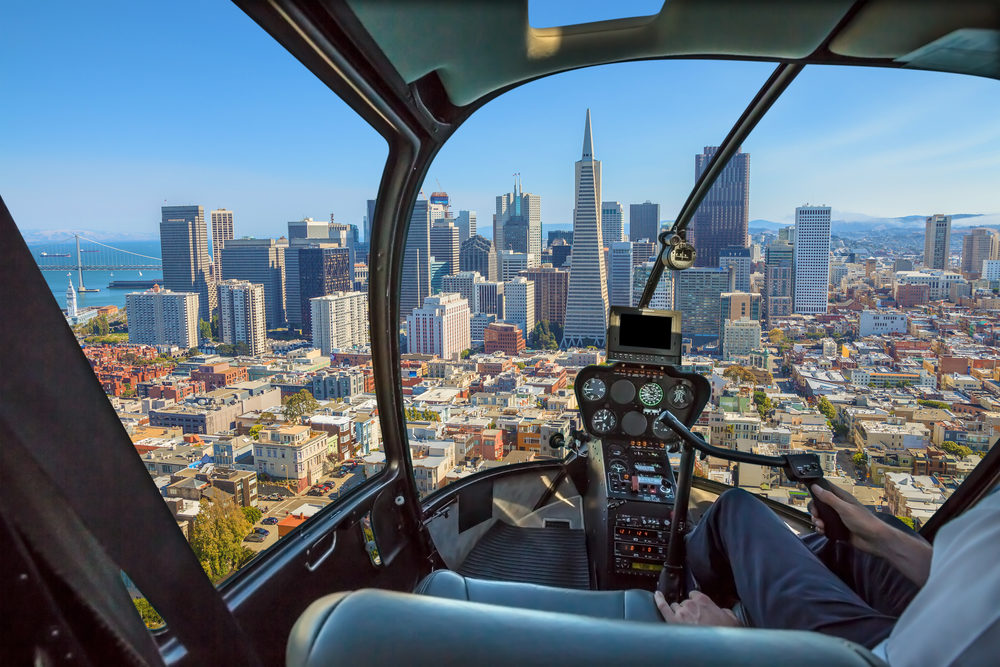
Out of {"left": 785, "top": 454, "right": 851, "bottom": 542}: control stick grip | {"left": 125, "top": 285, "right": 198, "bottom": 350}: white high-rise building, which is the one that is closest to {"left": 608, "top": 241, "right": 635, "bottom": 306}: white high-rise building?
{"left": 785, "top": 454, "right": 851, "bottom": 542}: control stick grip

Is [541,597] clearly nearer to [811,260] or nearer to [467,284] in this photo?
[467,284]

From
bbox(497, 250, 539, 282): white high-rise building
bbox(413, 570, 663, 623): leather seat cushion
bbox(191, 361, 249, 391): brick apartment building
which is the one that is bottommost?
bbox(413, 570, 663, 623): leather seat cushion

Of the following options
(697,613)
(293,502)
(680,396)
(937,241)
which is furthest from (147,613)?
(937,241)

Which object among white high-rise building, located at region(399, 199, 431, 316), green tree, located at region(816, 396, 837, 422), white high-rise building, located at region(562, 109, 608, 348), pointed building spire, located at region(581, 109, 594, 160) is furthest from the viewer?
pointed building spire, located at region(581, 109, 594, 160)

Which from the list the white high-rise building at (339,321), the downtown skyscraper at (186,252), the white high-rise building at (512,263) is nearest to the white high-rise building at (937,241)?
the white high-rise building at (512,263)

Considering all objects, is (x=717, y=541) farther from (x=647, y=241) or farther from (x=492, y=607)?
(x=647, y=241)

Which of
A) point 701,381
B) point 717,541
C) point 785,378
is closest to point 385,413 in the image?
point 717,541

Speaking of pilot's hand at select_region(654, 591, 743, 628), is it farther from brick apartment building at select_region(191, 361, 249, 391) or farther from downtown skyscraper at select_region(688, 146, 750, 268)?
downtown skyscraper at select_region(688, 146, 750, 268)
